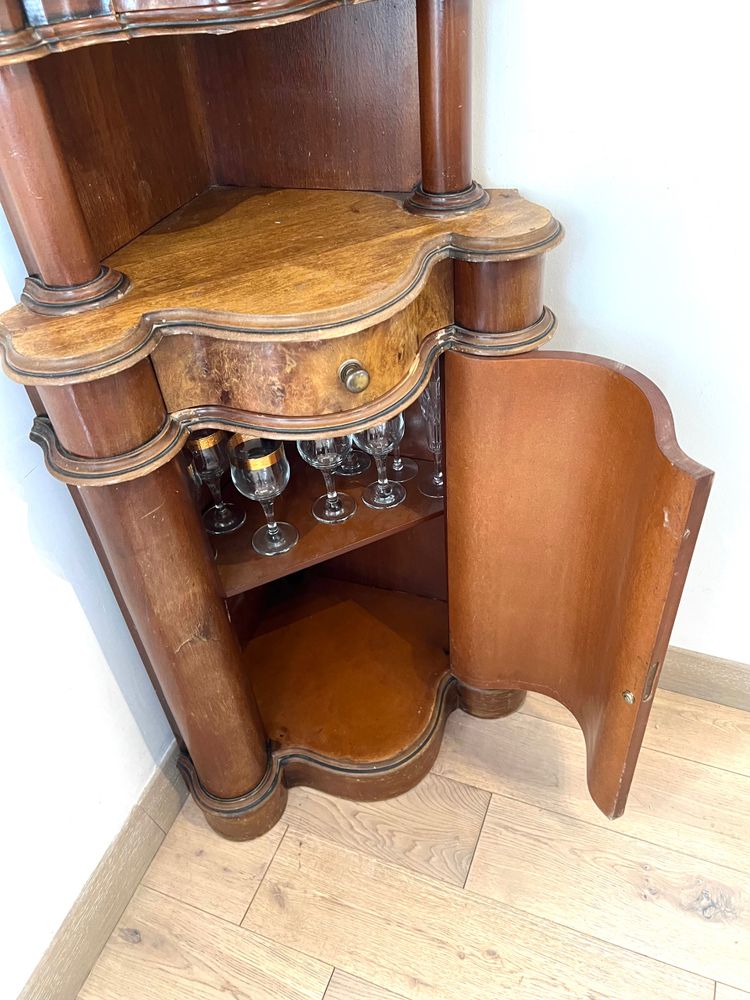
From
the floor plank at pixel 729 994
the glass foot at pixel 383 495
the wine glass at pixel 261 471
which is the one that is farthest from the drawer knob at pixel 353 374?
the floor plank at pixel 729 994

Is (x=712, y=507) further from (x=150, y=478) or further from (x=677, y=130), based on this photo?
(x=150, y=478)

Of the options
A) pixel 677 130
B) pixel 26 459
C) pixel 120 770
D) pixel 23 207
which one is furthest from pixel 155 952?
pixel 677 130

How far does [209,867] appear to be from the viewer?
1.26 meters

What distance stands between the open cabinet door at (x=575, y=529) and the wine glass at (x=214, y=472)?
33 centimetres

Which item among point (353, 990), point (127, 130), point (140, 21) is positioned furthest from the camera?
point (353, 990)

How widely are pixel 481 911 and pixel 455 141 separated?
43.5 inches

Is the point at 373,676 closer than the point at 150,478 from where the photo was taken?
No

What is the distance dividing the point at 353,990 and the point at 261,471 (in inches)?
30.5

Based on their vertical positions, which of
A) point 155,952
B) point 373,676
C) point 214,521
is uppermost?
point 214,521

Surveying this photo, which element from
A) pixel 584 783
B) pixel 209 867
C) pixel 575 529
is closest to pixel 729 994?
pixel 584 783

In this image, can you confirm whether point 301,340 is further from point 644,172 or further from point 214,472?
point 644,172

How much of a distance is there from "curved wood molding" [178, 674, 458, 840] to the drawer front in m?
0.70

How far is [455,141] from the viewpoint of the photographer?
2.84ft

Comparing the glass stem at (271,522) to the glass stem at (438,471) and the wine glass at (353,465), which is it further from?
the glass stem at (438,471)
